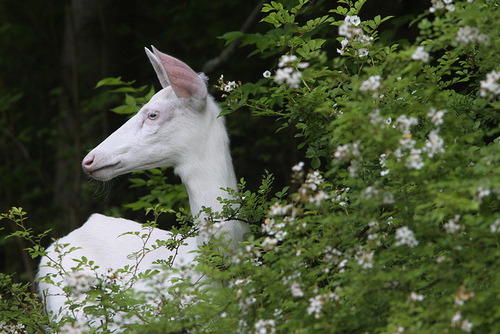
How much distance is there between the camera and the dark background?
26.6 ft

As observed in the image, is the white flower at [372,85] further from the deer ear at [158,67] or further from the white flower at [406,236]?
the deer ear at [158,67]

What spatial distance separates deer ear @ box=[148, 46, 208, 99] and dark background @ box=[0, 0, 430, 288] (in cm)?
290

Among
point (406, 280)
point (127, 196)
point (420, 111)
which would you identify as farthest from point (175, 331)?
point (127, 196)

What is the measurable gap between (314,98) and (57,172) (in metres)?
6.34

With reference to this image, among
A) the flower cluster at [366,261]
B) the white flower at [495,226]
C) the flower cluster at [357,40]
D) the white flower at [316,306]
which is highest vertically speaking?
the flower cluster at [357,40]

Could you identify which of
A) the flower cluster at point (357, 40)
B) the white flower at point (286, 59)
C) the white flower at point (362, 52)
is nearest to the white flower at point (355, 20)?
the flower cluster at point (357, 40)

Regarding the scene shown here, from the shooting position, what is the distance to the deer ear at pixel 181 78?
14.0ft

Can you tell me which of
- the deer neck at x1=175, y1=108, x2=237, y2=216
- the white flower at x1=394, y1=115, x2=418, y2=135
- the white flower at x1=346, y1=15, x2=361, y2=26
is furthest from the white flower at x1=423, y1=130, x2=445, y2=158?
the deer neck at x1=175, y1=108, x2=237, y2=216

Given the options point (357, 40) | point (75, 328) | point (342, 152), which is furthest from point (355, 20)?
point (75, 328)

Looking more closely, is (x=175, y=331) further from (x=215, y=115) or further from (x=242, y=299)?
(x=215, y=115)

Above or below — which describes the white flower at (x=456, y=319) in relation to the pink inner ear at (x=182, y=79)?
below

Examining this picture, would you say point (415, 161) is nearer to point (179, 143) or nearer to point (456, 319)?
point (456, 319)

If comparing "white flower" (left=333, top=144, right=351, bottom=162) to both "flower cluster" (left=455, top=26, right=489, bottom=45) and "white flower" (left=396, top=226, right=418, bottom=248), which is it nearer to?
"white flower" (left=396, top=226, right=418, bottom=248)

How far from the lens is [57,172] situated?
30.5 feet
